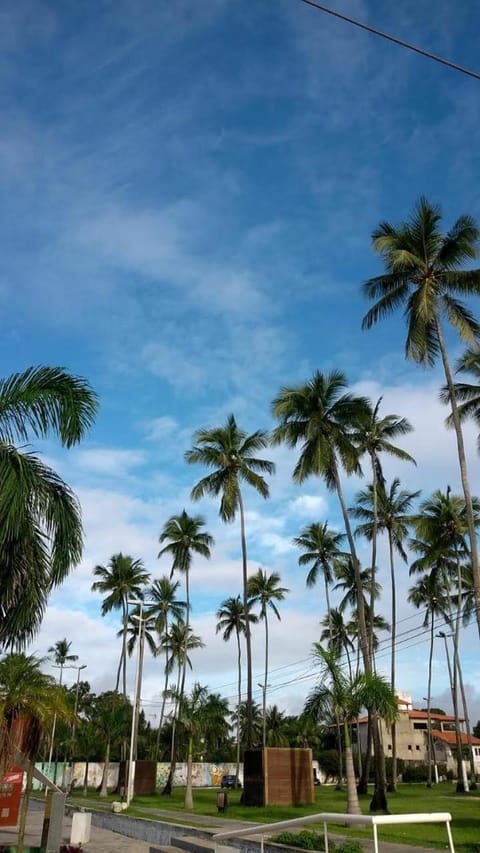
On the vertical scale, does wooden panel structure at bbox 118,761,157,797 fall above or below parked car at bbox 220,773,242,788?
above

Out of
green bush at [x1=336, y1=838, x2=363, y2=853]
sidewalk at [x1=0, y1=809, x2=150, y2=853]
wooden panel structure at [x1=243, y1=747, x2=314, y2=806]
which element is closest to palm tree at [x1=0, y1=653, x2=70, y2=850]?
sidewalk at [x1=0, y1=809, x2=150, y2=853]

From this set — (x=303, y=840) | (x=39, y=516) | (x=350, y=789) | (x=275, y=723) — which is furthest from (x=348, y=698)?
(x=275, y=723)

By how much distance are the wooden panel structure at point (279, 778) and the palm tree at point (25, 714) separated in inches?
577

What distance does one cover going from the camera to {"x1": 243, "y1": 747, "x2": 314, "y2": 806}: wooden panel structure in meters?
27.9

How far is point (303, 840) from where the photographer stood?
15.2 m

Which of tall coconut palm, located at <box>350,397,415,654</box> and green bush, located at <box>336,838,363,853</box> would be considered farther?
tall coconut palm, located at <box>350,397,415,654</box>

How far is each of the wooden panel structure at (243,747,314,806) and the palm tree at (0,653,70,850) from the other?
1466 centimetres

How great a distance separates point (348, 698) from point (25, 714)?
40.0 feet

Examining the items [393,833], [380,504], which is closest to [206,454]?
[380,504]

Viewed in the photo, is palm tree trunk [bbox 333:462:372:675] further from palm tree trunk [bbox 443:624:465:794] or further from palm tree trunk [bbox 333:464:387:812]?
palm tree trunk [bbox 443:624:465:794]

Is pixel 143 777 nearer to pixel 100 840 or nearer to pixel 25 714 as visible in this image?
pixel 100 840

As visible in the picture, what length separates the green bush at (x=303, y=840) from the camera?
47.8 feet

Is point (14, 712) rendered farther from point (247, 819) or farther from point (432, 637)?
point (432, 637)

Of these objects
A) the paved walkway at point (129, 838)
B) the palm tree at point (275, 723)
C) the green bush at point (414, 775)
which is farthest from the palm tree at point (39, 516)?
the green bush at point (414, 775)
